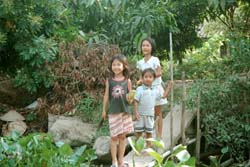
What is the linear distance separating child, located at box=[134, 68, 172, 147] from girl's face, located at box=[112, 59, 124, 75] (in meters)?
0.44

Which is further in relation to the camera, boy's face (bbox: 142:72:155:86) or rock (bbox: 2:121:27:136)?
rock (bbox: 2:121:27:136)

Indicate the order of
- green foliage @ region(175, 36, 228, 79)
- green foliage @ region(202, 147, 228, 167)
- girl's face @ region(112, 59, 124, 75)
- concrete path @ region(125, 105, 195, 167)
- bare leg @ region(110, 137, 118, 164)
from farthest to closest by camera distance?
green foliage @ region(175, 36, 228, 79) < green foliage @ region(202, 147, 228, 167) < concrete path @ region(125, 105, 195, 167) < bare leg @ region(110, 137, 118, 164) < girl's face @ region(112, 59, 124, 75)

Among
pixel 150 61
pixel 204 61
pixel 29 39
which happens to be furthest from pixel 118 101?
pixel 204 61

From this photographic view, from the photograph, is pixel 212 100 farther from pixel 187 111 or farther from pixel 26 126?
pixel 26 126

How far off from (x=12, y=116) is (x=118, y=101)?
2.79 meters

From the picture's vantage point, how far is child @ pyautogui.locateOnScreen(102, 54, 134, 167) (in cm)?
434

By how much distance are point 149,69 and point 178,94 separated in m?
1.96

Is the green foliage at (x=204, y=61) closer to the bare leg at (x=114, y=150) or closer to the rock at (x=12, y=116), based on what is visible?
the rock at (x=12, y=116)

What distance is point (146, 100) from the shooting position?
15.6ft

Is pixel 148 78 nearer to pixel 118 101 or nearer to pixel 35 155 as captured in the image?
pixel 118 101

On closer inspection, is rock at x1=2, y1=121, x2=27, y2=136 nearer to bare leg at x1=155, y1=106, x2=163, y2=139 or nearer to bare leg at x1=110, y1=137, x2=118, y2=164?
bare leg at x1=155, y1=106, x2=163, y2=139

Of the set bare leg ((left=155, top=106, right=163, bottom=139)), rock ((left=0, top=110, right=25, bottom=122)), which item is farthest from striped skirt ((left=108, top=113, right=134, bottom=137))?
rock ((left=0, top=110, right=25, bottom=122))

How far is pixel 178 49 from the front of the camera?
885cm

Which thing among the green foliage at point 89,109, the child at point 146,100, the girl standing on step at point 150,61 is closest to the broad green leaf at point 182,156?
the child at point 146,100
